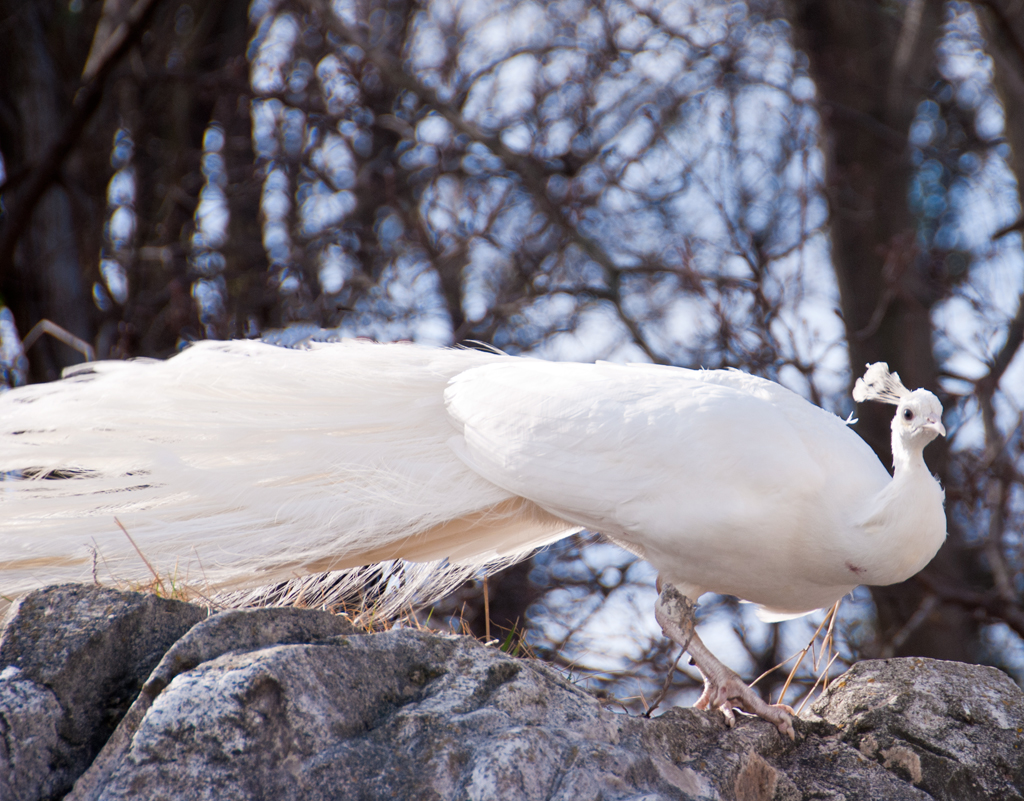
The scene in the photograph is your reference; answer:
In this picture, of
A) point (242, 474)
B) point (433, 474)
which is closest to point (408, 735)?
point (433, 474)

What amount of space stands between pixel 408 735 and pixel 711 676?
1197 millimetres

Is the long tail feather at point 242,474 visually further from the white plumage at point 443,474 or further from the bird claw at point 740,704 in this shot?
the bird claw at point 740,704

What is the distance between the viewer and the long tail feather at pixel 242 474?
3.03m

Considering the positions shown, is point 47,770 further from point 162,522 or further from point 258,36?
point 258,36

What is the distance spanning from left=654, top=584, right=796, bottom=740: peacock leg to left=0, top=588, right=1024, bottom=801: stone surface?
0.05 m

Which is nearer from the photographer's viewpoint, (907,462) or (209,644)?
(209,644)

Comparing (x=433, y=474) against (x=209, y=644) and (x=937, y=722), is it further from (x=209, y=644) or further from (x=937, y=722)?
(x=937, y=722)

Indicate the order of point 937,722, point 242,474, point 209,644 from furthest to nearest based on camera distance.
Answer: point 242,474
point 937,722
point 209,644

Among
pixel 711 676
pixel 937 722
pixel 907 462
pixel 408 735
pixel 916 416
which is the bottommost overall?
pixel 937 722

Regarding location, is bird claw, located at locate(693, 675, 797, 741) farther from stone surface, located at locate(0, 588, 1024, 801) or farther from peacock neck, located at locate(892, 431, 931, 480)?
peacock neck, located at locate(892, 431, 931, 480)

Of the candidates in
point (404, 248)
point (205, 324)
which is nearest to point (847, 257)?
point (404, 248)

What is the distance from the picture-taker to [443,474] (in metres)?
3.27

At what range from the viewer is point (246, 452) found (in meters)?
3.24

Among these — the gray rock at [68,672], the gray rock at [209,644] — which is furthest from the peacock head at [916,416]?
the gray rock at [68,672]
